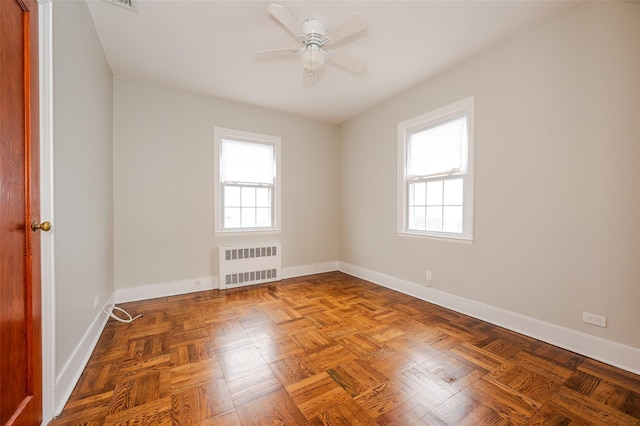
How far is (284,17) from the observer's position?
1.82 meters

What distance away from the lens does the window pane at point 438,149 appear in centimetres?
287

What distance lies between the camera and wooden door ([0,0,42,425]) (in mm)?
1002

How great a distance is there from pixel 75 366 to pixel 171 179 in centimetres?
223

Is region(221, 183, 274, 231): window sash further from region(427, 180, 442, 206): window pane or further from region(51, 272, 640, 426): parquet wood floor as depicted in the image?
region(427, 180, 442, 206): window pane

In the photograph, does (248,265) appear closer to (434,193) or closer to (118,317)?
(118,317)

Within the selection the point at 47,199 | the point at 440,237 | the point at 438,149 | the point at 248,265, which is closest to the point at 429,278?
the point at 440,237

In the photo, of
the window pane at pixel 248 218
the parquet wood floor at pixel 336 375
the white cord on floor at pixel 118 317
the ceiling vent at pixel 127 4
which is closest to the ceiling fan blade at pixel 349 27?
the ceiling vent at pixel 127 4

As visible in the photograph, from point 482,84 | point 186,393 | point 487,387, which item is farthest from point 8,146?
point 482,84

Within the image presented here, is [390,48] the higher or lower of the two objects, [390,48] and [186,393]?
the higher

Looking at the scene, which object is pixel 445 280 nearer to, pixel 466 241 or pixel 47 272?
pixel 466 241

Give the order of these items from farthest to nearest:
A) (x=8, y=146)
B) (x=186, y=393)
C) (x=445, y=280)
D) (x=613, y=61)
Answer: (x=445, y=280)
(x=613, y=61)
(x=186, y=393)
(x=8, y=146)

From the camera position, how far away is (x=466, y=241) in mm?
2768

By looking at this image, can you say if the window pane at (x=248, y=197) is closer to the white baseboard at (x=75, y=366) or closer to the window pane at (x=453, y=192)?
the white baseboard at (x=75, y=366)

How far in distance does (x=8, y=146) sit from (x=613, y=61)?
3490mm
